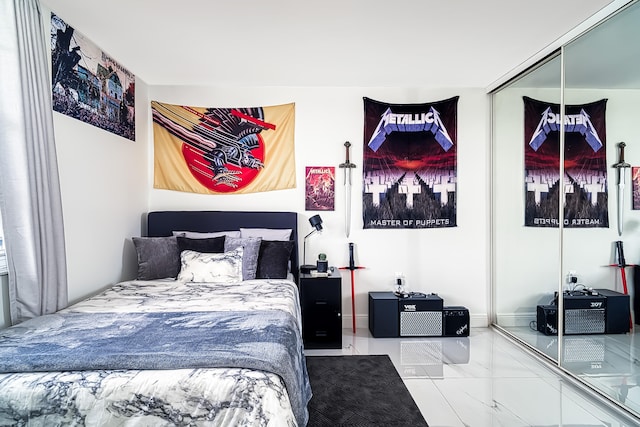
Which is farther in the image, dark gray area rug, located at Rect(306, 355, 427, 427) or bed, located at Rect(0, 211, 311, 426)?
dark gray area rug, located at Rect(306, 355, 427, 427)

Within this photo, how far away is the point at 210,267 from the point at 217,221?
0.76m

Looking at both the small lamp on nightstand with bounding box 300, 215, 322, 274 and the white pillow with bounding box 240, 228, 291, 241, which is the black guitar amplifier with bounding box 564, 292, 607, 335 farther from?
the white pillow with bounding box 240, 228, 291, 241

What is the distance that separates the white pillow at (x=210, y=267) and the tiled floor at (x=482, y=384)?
1.02 m

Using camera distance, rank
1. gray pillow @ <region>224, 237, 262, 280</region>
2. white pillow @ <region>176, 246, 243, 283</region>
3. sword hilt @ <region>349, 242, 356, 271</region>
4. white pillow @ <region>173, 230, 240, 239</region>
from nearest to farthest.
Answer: white pillow @ <region>176, 246, 243, 283</region>, gray pillow @ <region>224, 237, 262, 280</region>, white pillow @ <region>173, 230, 240, 239</region>, sword hilt @ <region>349, 242, 356, 271</region>

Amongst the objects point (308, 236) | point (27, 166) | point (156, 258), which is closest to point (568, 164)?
point (308, 236)

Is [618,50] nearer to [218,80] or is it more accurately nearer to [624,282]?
[624,282]

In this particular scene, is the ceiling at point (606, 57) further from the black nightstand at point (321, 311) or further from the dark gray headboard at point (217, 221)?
the dark gray headboard at point (217, 221)

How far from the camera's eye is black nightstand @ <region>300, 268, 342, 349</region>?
3.37 m

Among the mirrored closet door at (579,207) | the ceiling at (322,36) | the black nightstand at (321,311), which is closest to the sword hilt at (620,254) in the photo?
the mirrored closet door at (579,207)

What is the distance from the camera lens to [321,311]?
3.38 m

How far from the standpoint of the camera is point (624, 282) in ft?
7.28

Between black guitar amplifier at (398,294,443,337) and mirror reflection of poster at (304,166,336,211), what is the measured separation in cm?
132

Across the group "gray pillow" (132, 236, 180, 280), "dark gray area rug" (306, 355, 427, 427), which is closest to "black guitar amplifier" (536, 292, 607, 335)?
"dark gray area rug" (306, 355, 427, 427)

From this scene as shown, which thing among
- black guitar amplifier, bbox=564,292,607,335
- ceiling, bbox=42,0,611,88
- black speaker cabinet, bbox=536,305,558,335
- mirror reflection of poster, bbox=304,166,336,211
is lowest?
black speaker cabinet, bbox=536,305,558,335
